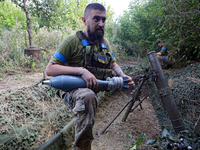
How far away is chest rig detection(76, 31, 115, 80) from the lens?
214 cm

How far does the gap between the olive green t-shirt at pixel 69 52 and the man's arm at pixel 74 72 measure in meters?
0.11

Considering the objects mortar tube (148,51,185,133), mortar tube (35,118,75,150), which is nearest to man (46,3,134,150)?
mortar tube (35,118,75,150)

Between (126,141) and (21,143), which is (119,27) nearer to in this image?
(126,141)

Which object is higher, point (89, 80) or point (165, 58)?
point (165, 58)

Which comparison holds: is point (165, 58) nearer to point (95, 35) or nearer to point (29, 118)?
point (95, 35)

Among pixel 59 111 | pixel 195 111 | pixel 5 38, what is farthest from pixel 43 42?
pixel 195 111

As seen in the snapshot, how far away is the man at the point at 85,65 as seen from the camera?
174 cm

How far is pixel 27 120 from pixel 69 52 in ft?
4.57

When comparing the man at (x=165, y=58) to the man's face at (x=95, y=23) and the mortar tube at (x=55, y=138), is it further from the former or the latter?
the mortar tube at (x=55, y=138)

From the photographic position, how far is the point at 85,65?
216 cm

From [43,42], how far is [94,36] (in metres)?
7.43

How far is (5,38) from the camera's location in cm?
752

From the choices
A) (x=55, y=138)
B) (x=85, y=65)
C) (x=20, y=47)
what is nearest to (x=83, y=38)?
(x=85, y=65)

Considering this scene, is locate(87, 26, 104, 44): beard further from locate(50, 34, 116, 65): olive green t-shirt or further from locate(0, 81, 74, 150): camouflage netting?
locate(0, 81, 74, 150): camouflage netting
